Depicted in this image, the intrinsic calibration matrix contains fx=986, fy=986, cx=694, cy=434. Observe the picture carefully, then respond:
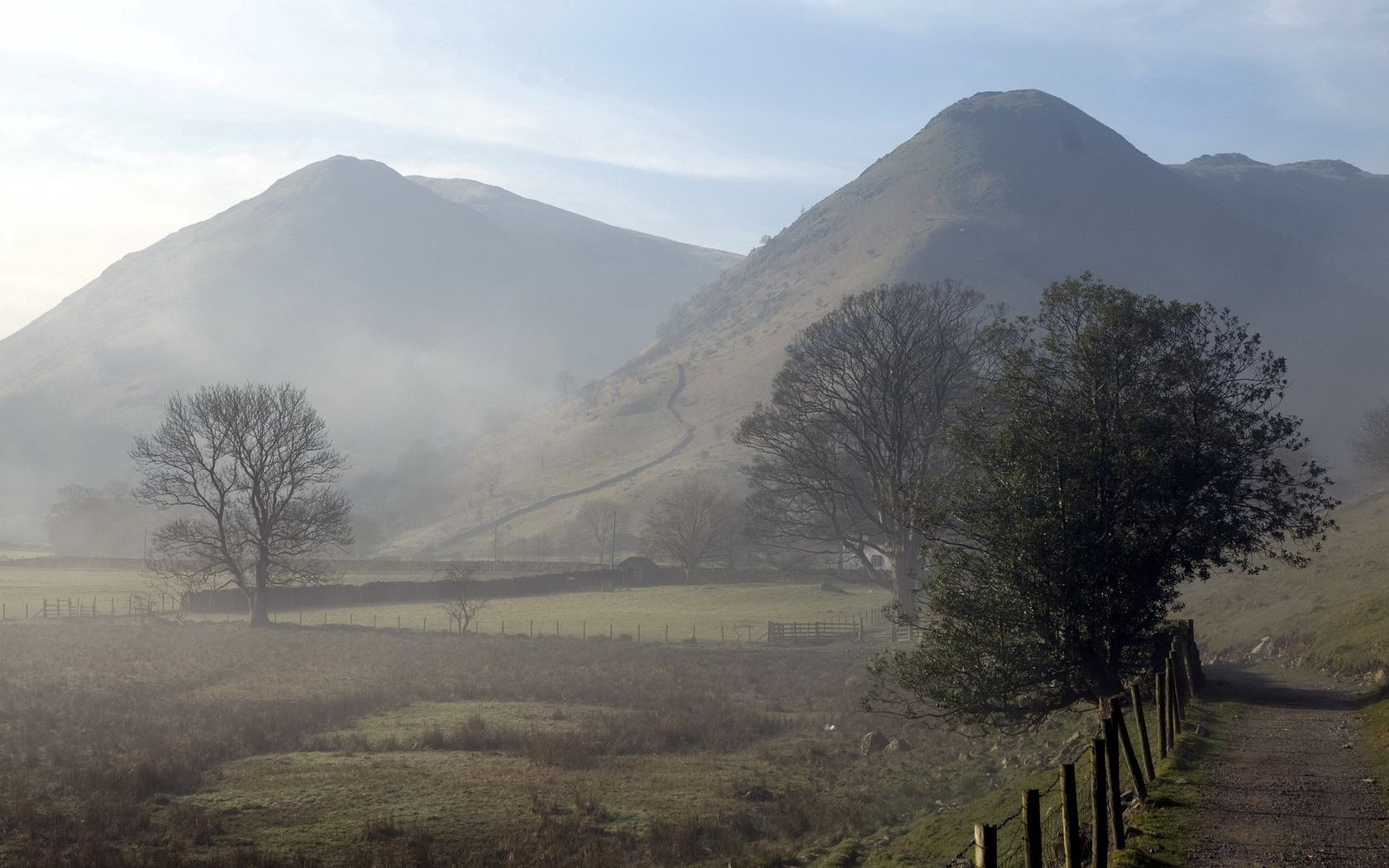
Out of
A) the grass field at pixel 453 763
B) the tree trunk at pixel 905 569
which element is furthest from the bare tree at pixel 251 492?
the tree trunk at pixel 905 569

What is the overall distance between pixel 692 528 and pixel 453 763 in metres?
64.2

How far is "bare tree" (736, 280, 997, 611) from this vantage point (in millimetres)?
42156

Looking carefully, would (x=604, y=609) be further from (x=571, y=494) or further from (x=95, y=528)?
(x=571, y=494)

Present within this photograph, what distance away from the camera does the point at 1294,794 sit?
14.4 metres

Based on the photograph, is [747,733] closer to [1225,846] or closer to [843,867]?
[843,867]

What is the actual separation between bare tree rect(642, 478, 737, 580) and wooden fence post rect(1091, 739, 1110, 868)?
7541 centimetres

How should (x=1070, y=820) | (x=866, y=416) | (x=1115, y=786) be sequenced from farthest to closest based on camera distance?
1. (x=866, y=416)
2. (x=1115, y=786)
3. (x=1070, y=820)

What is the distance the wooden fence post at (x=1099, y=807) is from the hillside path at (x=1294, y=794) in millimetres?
1197

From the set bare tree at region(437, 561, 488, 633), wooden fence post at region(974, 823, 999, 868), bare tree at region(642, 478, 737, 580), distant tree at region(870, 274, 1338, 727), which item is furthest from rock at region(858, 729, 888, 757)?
bare tree at region(642, 478, 737, 580)

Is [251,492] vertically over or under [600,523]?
over

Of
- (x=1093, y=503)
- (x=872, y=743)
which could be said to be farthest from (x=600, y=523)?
(x=1093, y=503)

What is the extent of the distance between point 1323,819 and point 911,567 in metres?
30.0

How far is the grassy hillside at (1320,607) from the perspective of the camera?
96.9 feet

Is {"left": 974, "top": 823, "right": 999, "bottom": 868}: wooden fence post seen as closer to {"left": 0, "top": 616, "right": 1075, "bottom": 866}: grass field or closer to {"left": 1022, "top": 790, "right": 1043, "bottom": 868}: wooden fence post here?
{"left": 1022, "top": 790, "right": 1043, "bottom": 868}: wooden fence post
